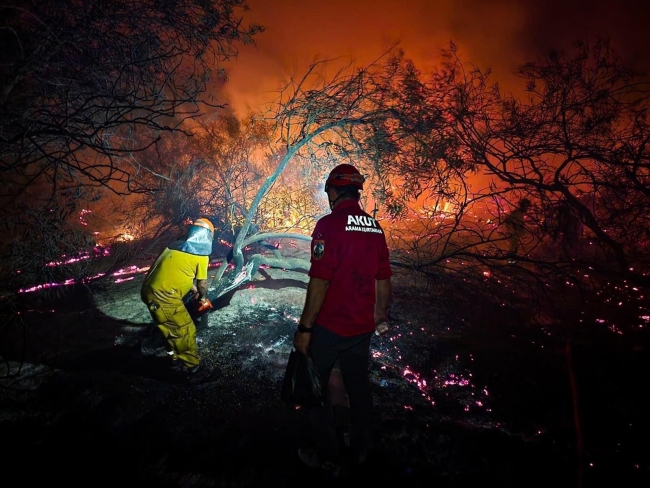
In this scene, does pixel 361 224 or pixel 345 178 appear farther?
pixel 345 178

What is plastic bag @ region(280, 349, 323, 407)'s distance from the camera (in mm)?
2557

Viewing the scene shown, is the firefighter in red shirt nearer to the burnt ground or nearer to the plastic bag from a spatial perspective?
the plastic bag

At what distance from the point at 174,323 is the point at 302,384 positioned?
88.8 inches

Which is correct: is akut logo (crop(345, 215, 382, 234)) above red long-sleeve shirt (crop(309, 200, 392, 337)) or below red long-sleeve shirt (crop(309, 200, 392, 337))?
above

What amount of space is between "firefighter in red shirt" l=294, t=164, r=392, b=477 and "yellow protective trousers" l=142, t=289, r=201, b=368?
2083 millimetres

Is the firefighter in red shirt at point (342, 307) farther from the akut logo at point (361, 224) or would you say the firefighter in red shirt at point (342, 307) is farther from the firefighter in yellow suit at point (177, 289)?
the firefighter in yellow suit at point (177, 289)

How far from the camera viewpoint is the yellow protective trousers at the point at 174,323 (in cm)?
381

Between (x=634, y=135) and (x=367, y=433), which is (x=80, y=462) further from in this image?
(x=634, y=135)

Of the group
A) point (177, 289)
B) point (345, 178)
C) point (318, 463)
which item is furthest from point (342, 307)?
point (177, 289)

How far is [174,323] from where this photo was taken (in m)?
3.92

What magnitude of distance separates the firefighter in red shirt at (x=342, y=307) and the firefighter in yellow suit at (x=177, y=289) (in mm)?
2152

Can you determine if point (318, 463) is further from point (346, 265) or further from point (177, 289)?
point (177, 289)

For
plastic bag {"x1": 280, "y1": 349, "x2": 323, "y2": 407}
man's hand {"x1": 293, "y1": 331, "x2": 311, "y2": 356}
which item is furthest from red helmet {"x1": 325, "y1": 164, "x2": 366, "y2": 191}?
plastic bag {"x1": 280, "y1": 349, "x2": 323, "y2": 407}

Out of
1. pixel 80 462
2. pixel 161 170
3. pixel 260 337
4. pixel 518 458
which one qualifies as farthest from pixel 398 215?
pixel 161 170
